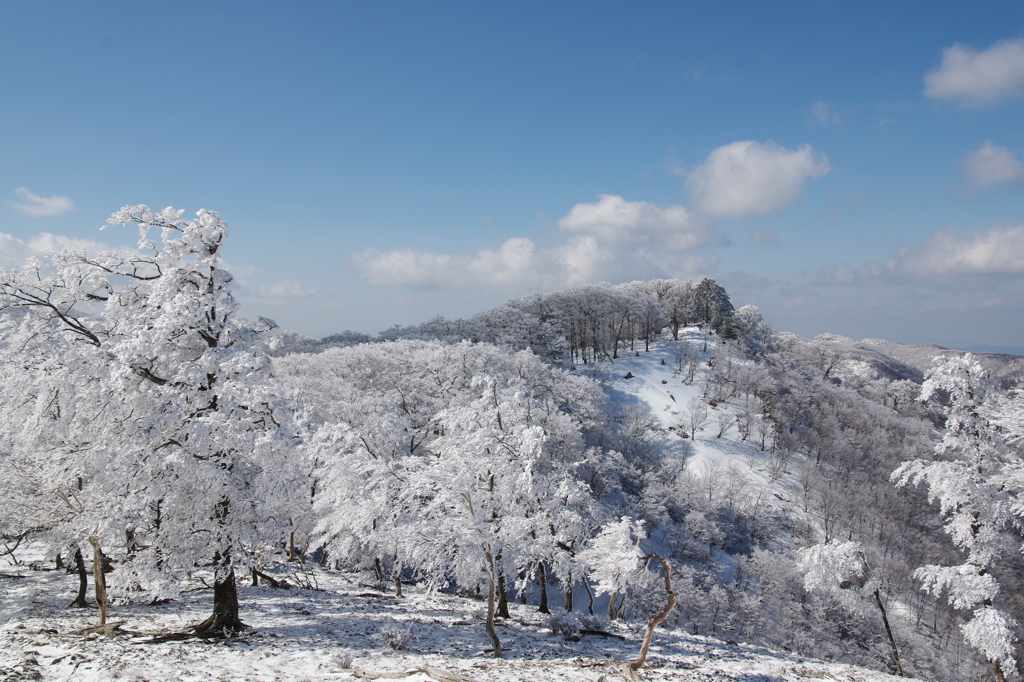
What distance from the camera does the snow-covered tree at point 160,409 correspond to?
11.6 meters

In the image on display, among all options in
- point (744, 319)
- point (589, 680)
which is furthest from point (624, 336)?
point (589, 680)

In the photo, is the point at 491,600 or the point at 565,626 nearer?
the point at 491,600

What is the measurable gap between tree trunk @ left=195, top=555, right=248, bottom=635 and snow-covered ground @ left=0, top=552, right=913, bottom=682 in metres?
0.49

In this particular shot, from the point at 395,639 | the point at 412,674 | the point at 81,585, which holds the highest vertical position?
the point at 81,585

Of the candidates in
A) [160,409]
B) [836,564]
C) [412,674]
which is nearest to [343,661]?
[412,674]

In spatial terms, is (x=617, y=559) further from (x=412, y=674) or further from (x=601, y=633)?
(x=412, y=674)

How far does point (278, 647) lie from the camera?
1239cm

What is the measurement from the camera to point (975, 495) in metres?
15.8

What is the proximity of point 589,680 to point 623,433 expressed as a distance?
4710cm

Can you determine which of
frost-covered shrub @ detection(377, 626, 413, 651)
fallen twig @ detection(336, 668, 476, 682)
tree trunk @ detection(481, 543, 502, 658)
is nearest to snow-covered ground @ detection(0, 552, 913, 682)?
fallen twig @ detection(336, 668, 476, 682)

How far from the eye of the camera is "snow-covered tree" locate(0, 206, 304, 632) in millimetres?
11570

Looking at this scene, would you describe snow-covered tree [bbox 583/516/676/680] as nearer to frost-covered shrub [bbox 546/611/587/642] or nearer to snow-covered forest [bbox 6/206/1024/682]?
snow-covered forest [bbox 6/206/1024/682]

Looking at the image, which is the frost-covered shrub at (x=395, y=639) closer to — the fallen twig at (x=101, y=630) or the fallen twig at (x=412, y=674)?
the fallen twig at (x=412, y=674)

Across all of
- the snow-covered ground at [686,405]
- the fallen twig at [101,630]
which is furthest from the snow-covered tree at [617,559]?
the snow-covered ground at [686,405]
